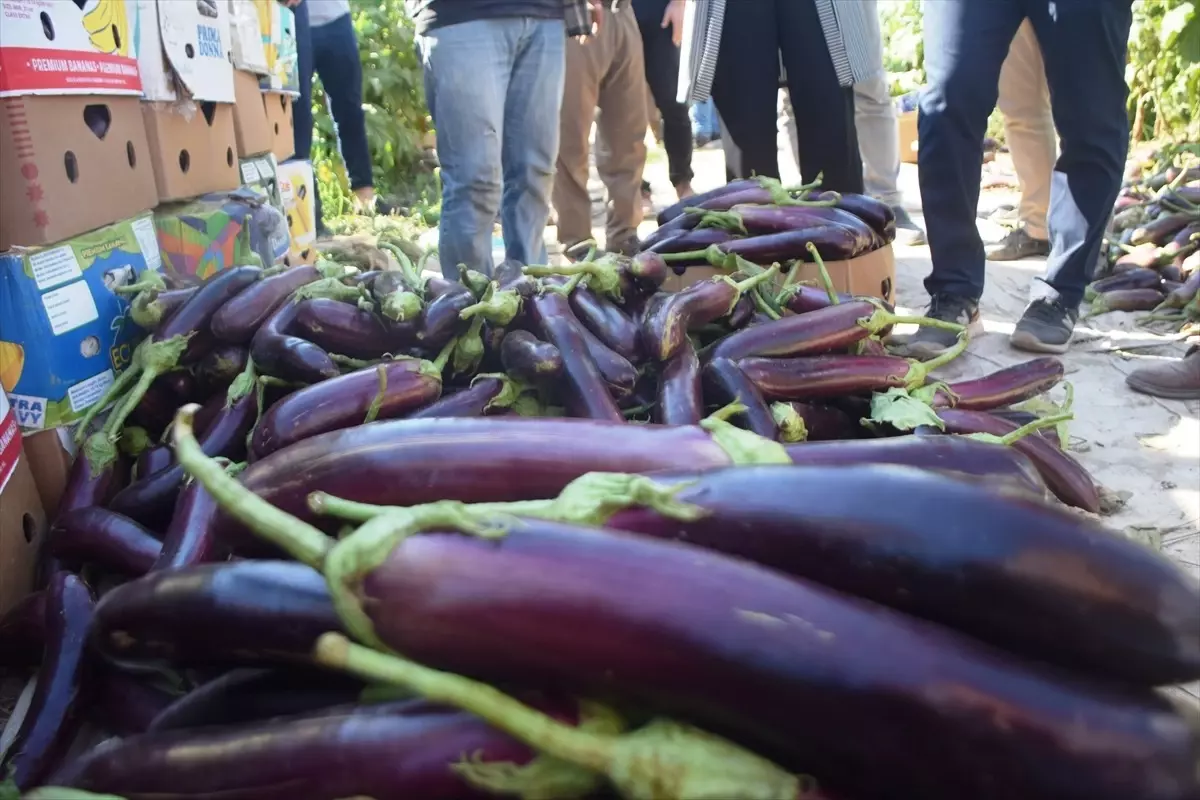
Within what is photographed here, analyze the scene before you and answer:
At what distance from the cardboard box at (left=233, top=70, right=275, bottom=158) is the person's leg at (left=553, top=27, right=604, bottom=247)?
4.20 ft

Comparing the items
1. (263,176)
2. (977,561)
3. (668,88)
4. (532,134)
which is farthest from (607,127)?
(977,561)

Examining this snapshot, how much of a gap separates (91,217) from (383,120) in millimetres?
4836

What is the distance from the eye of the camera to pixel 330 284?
141 centimetres

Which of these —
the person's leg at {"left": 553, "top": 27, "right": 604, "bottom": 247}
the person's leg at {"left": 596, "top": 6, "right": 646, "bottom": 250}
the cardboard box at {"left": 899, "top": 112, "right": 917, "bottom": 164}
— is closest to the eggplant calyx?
the person's leg at {"left": 553, "top": 27, "right": 604, "bottom": 247}

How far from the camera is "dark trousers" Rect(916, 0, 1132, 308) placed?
2.26 metres

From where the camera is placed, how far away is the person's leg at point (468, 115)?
8.14 ft

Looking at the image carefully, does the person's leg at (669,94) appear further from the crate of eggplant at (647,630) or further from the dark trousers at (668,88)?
the crate of eggplant at (647,630)

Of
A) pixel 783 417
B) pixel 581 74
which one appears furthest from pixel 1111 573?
pixel 581 74

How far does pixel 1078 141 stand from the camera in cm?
237

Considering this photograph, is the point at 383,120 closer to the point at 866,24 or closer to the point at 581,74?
the point at 581,74

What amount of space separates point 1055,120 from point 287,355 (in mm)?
2146

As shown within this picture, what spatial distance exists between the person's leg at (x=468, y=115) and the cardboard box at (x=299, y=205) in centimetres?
56

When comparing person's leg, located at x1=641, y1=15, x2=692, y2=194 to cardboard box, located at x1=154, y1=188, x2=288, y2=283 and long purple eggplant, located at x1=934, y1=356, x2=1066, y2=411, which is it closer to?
cardboard box, located at x1=154, y1=188, x2=288, y2=283

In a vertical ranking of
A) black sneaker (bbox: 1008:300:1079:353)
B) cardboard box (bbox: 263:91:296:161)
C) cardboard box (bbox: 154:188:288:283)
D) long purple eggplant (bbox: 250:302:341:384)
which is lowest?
black sneaker (bbox: 1008:300:1079:353)
